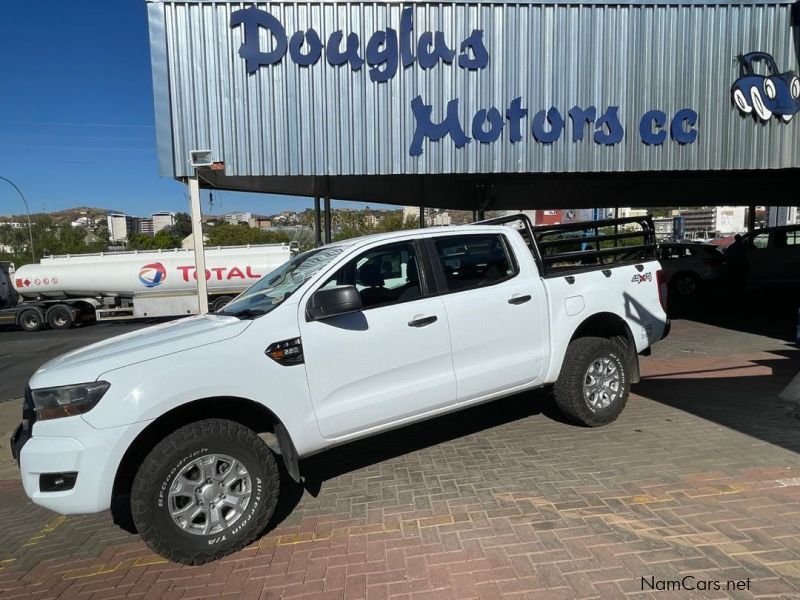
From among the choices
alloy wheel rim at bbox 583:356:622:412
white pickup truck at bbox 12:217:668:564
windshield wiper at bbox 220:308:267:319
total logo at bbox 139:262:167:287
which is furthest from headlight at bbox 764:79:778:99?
total logo at bbox 139:262:167:287

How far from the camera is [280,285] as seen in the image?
4121 mm

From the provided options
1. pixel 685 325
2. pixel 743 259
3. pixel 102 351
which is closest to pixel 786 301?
pixel 743 259

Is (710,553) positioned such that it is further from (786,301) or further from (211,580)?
(786,301)

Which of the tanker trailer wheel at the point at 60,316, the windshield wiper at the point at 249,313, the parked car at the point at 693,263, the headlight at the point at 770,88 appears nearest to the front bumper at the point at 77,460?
the windshield wiper at the point at 249,313

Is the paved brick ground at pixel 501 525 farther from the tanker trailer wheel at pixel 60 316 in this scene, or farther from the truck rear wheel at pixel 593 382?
the tanker trailer wheel at pixel 60 316

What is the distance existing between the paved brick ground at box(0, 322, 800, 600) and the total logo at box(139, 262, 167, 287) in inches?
550

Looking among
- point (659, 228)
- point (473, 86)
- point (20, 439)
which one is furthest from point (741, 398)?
point (659, 228)

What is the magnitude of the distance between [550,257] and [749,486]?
233 centimetres

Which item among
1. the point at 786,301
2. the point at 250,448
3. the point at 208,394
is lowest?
the point at 786,301

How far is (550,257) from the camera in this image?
500 centimetres

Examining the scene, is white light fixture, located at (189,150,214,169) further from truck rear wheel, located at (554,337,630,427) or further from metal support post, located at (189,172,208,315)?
truck rear wheel, located at (554,337,630,427)

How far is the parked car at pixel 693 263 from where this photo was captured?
16.0 meters

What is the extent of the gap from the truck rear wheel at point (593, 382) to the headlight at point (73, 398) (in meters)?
3.63

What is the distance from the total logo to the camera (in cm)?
1802
